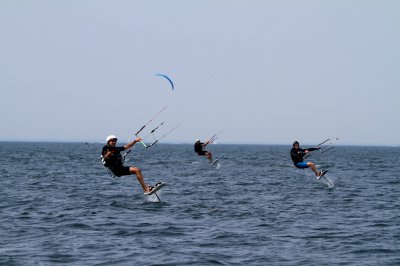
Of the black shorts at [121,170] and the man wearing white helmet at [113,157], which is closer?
the man wearing white helmet at [113,157]

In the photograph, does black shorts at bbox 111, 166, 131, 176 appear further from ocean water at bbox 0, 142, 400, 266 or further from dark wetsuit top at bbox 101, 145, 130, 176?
ocean water at bbox 0, 142, 400, 266

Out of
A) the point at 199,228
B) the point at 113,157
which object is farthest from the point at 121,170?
the point at 199,228

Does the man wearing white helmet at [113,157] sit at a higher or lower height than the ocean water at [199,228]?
higher

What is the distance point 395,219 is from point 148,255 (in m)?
8.49

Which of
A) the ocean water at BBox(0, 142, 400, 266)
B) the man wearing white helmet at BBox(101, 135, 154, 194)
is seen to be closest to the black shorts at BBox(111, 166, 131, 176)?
the man wearing white helmet at BBox(101, 135, 154, 194)

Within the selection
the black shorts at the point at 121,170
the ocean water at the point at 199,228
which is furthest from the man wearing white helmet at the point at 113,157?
the ocean water at the point at 199,228

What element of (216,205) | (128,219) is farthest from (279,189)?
(128,219)

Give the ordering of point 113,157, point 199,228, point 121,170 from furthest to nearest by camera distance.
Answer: point 121,170, point 113,157, point 199,228

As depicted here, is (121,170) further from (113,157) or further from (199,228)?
(199,228)

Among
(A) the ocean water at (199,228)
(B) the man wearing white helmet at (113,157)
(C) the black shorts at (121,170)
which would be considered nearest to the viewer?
(A) the ocean water at (199,228)

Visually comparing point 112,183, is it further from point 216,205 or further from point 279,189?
point 216,205

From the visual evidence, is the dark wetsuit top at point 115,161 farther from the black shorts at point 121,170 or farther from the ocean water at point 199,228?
the ocean water at point 199,228

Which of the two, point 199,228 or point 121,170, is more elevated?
point 121,170

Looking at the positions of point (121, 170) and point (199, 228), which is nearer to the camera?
point (199, 228)
